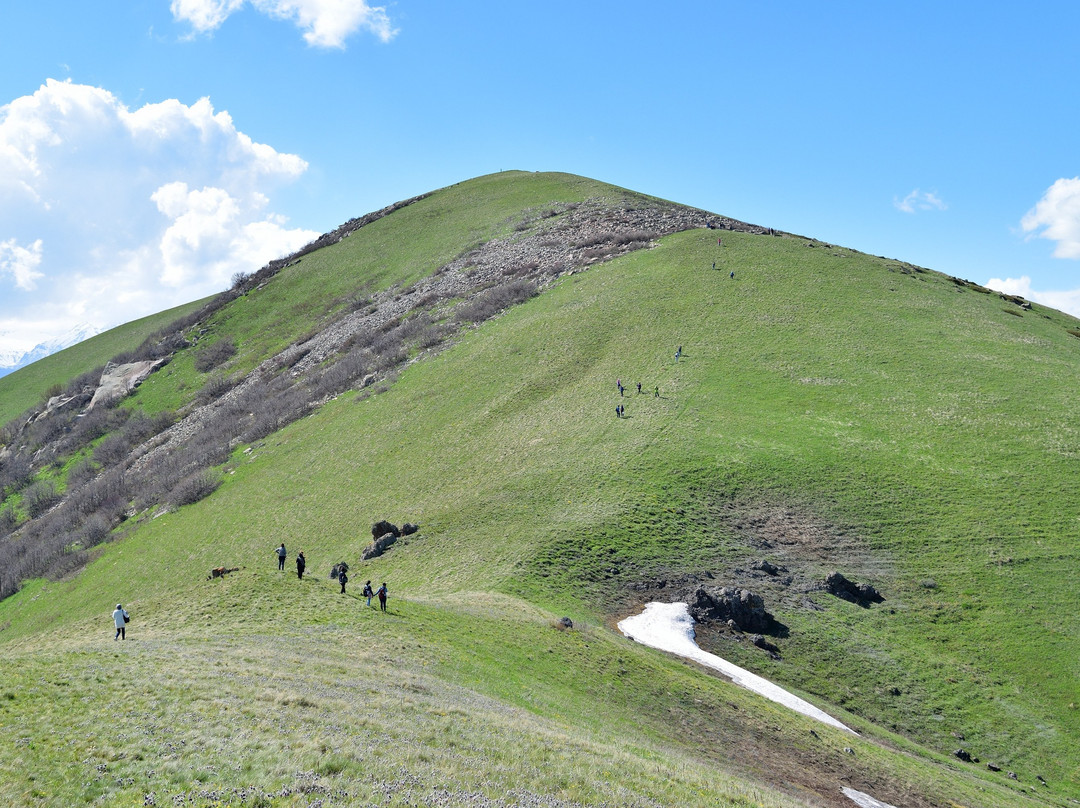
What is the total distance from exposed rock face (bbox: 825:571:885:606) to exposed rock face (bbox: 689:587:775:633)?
19.1 ft

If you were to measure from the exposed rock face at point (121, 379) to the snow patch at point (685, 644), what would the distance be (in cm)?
10404

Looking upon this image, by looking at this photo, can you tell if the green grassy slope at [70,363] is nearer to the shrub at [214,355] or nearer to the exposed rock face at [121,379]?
the exposed rock face at [121,379]

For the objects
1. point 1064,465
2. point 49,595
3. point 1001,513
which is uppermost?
point 1064,465

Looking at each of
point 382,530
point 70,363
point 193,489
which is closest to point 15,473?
point 70,363

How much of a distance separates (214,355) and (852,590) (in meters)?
104

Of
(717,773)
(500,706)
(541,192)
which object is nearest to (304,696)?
(500,706)

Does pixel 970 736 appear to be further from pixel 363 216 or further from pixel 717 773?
pixel 363 216

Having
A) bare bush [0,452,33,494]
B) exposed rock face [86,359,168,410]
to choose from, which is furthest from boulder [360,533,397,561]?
exposed rock face [86,359,168,410]

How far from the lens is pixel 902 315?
236ft

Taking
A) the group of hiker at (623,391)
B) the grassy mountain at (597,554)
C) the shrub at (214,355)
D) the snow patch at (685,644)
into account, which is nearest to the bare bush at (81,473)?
the grassy mountain at (597,554)

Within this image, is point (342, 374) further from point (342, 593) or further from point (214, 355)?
point (342, 593)

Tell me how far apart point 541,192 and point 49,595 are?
104 meters

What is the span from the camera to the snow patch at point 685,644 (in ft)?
99.3

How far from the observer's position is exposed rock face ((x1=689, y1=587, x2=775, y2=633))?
37.1 meters
